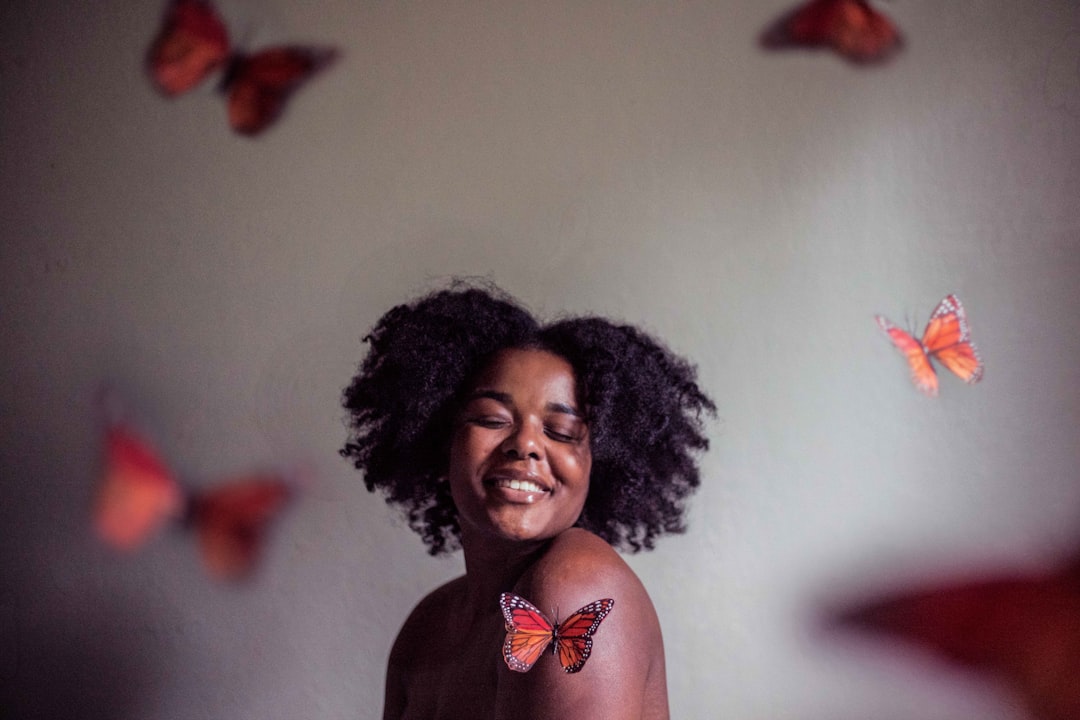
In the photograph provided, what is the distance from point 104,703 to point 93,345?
2.15ft

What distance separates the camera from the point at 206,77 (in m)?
1.93

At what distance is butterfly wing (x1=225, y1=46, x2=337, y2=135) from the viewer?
1893 millimetres

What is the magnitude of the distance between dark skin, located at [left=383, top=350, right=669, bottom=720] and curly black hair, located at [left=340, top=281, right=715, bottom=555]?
0.18ft

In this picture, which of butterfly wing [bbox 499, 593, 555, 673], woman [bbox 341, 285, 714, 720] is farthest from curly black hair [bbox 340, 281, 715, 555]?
butterfly wing [bbox 499, 593, 555, 673]

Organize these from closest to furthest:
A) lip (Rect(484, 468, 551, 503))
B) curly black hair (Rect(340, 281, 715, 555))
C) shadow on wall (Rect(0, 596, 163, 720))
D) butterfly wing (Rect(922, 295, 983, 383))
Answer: lip (Rect(484, 468, 551, 503)), curly black hair (Rect(340, 281, 715, 555)), butterfly wing (Rect(922, 295, 983, 383)), shadow on wall (Rect(0, 596, 163, 720))

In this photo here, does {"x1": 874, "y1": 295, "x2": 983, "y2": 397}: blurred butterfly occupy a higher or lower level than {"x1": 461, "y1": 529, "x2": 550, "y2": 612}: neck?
higher

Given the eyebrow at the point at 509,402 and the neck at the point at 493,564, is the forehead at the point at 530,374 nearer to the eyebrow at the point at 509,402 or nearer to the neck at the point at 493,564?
the eyebrow at the point at 509,402

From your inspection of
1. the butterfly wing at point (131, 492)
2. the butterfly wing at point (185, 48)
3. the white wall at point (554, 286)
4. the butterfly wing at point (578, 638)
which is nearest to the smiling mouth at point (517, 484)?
the butterfly wing at point (578, 638)

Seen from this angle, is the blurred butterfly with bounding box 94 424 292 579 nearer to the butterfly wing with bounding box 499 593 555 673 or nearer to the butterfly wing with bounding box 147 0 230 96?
the butterfly wing with bounding box 147 0 230 96

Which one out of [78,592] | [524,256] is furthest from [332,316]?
[78,592]

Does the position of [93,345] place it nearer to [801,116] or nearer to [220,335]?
[220,335]

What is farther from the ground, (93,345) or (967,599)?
(93,345)

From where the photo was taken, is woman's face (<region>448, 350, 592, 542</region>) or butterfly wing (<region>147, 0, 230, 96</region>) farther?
butterfly wing (<region>147, 0, 230, 96</region>)

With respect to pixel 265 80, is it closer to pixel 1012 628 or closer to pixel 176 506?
pixel 176 506
